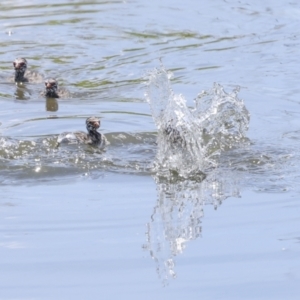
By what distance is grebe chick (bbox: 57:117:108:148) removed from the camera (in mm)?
10625

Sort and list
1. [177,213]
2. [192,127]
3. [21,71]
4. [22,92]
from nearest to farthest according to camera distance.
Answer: [177,213], [192,127], [22,92], [21,71]

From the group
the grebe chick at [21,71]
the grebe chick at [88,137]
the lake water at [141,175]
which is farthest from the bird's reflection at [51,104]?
the grebe chick at [88,137]

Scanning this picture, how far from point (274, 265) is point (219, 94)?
4752 mm

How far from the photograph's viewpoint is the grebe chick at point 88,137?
10.6m

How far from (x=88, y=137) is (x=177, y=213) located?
233 cm

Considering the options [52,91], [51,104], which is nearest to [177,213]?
[51,104]

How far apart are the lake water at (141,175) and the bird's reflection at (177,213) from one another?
0.05 feet

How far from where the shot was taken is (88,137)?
10625mm

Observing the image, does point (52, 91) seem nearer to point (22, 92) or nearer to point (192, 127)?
point (22, 92)

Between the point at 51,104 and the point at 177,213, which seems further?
the point at 51,104

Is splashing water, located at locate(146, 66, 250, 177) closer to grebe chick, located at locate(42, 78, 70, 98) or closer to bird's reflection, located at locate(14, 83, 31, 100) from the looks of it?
grebe chick, located at locate(42, 78, 70, 98)

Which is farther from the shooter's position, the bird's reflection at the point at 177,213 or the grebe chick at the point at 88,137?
the grebe chick at the point at 88,137

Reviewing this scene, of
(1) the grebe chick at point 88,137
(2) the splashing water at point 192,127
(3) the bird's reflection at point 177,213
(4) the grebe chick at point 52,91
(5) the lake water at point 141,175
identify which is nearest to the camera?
(5) the lake water at point 141,175

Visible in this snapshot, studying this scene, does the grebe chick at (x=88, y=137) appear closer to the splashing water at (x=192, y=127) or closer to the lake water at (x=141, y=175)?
the lake water at (x=141, y=175)
